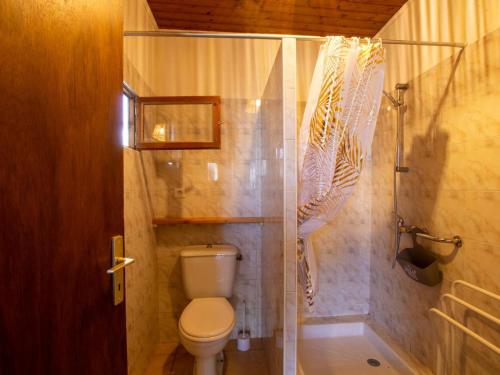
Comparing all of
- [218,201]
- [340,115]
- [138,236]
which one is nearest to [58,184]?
[340,115]

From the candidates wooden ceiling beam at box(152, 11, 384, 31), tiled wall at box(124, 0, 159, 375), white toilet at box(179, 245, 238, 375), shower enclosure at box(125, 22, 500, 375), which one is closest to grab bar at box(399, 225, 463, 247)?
shower enclosure at box(125, 22, 500, 375)

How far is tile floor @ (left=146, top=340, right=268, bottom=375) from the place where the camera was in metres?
1.65

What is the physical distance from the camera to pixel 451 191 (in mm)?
1266

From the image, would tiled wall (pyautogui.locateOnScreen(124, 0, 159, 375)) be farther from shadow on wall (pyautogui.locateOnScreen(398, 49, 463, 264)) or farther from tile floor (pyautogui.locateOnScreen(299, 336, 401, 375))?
shadow on wall (pyautogui.locateOnScreen(398, 49, 463, 264))

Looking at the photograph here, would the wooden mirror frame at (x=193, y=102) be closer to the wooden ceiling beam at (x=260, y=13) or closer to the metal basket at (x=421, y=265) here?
the wooden ceiling beam at (x=260, y=13)

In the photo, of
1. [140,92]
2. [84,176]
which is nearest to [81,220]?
[84,176]

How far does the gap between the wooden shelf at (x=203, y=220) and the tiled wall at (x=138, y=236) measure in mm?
100

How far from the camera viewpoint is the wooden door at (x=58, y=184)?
0.41 metres

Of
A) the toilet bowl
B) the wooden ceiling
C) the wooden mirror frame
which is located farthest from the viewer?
the wooden ceiling

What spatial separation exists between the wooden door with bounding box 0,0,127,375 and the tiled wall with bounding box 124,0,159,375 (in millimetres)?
789

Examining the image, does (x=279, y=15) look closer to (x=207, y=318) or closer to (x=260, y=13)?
(x=260, y=13)

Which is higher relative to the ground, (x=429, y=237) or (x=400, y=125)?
(x=400, y=125)

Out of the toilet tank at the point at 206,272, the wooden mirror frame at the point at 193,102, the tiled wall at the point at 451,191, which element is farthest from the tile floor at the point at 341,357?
the wooden mirror frame at the point at 193,102

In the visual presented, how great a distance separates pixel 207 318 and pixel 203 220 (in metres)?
0.69
